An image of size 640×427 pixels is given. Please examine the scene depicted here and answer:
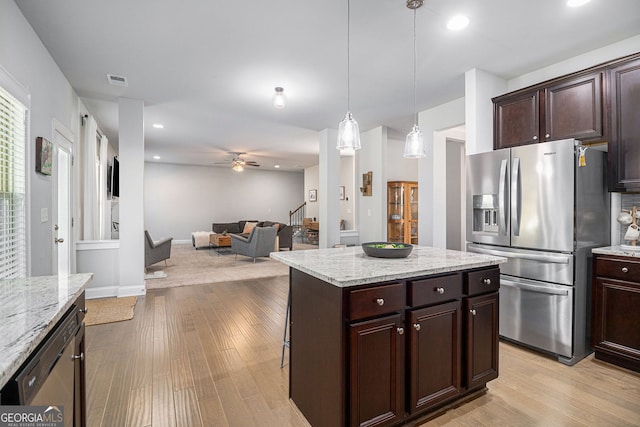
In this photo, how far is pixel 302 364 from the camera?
75.5 inches

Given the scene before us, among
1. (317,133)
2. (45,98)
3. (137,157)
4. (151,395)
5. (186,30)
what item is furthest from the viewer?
(317,133)

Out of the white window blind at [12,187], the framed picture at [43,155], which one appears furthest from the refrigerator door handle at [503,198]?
the framed picture at [43,155]

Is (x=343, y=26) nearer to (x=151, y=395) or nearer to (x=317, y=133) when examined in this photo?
(x=151, y=395)

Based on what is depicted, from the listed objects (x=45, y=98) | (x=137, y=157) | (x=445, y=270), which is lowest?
(x=445, y=270)

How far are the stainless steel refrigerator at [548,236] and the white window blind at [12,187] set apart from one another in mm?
3886

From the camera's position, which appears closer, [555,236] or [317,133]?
[555,236]

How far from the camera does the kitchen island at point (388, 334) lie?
5.17ft

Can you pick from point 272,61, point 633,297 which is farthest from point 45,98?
point 633,297

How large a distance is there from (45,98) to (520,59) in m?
4.69

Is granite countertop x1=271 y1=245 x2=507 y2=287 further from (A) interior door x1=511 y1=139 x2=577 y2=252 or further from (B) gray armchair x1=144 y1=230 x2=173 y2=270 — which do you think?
(B) gray armchair x1=144 y1=230 x2=173 y2=270

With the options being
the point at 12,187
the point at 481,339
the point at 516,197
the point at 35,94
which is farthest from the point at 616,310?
the point at 35,94

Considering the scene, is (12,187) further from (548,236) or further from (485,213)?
(548,236)

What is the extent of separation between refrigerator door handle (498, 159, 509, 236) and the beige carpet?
13.0 feet

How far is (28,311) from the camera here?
44.6 inches
